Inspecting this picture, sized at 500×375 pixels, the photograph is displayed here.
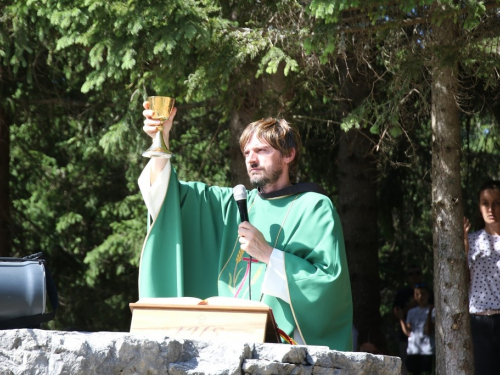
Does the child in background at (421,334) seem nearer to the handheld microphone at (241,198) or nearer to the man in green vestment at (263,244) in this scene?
the man in green vestment at (263,244)

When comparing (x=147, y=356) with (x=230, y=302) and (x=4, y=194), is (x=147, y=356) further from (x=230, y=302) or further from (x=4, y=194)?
(x=4, y=194)

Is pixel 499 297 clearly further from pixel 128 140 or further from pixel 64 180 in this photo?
pixel 64 180

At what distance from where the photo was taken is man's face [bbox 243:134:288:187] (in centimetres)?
420

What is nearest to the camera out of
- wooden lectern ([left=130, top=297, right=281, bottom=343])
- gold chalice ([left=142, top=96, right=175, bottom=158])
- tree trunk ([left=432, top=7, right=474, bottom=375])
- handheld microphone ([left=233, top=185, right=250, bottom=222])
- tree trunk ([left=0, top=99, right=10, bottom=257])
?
wooden lectern ([left=130, top=297, right=281, bottom=343])

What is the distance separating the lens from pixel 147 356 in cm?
264

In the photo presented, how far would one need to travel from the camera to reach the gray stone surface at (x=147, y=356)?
2541 millimetres

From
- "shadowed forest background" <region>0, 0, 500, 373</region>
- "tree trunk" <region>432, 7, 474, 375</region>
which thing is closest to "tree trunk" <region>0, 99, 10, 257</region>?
"shadowed forest background" <region>0, 0, 500, 373</region>

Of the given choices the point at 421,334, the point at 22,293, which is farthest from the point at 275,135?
the point at 421,334

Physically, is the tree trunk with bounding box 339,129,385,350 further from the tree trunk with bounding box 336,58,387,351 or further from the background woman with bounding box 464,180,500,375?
the background woman with bounding box 464,180,500,375

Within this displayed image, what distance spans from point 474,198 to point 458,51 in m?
4.34

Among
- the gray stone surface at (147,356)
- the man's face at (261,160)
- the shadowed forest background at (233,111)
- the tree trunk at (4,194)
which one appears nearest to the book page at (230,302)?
the gray stone surface at (147,356)

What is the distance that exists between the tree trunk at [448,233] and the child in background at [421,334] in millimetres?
2803

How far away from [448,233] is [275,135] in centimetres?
188

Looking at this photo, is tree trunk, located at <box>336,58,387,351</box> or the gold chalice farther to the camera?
tree trunk, located at <box>336,58,387,351</box>
